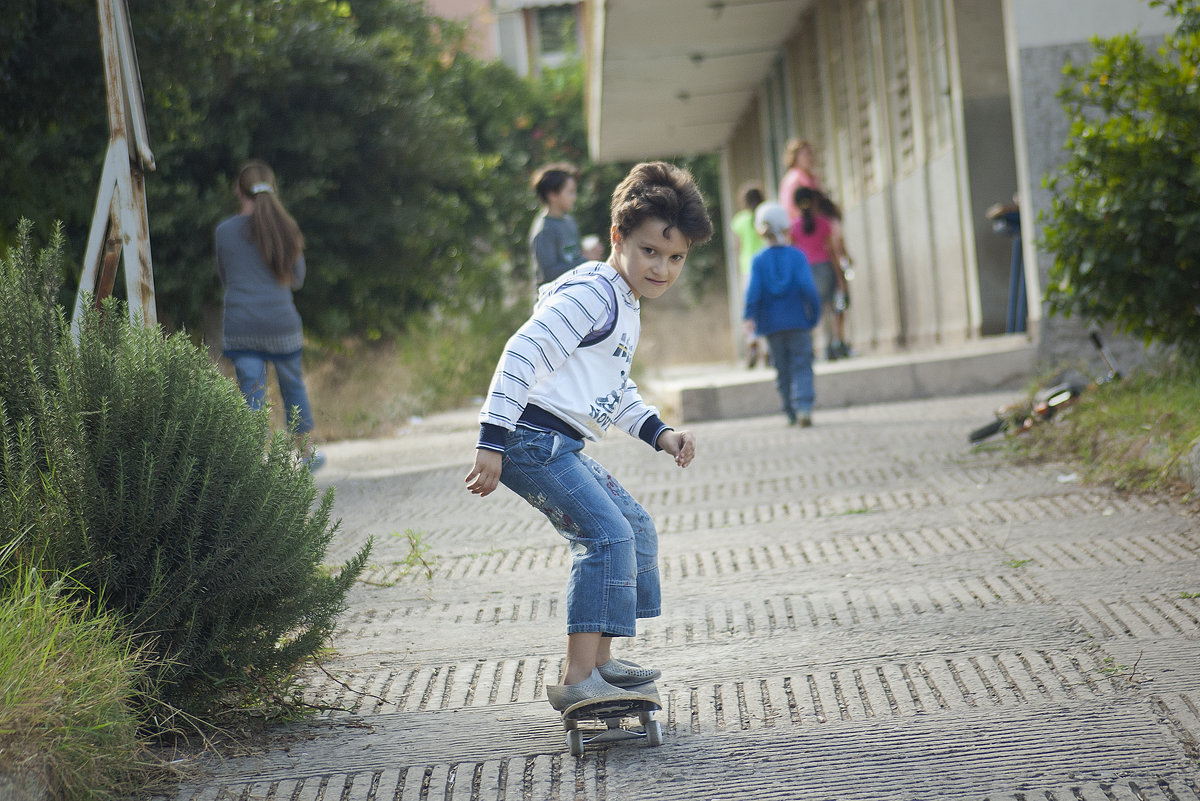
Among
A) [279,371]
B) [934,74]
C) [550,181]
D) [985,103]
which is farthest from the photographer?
[934,74]

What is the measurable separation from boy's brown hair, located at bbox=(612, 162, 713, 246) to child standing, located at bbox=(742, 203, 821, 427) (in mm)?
5612

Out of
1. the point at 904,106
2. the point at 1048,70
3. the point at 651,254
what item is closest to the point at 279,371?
the point at 651,254

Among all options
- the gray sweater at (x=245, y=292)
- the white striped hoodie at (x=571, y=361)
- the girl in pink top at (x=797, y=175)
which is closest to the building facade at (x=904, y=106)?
the girl in pink top at (x=797, y=175)

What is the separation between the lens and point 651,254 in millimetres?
3129

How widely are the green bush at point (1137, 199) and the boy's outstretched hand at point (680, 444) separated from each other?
3555 mm

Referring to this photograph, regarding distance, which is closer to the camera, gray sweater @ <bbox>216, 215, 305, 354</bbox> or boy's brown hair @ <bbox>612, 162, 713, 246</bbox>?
boy's brown hair @ <bbox>612, 162, 713, 246</bbox>

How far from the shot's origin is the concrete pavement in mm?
2609

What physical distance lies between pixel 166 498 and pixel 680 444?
49.1 inches

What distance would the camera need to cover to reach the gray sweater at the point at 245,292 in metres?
7.07

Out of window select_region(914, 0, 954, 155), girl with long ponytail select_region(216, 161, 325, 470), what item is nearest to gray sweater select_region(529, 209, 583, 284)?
girl with long ponytail select_region(216, 161, 325, 470)

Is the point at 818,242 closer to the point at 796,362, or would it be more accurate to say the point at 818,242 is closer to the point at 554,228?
the point at 796,362

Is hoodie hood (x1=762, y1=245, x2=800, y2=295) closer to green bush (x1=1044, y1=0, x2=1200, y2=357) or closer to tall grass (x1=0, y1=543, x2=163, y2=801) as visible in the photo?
green bush (x1=1044, y1=0, x2=1200, y2=357)

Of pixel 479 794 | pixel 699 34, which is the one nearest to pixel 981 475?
pixel 479 794

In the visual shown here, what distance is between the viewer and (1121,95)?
20.7 ft
